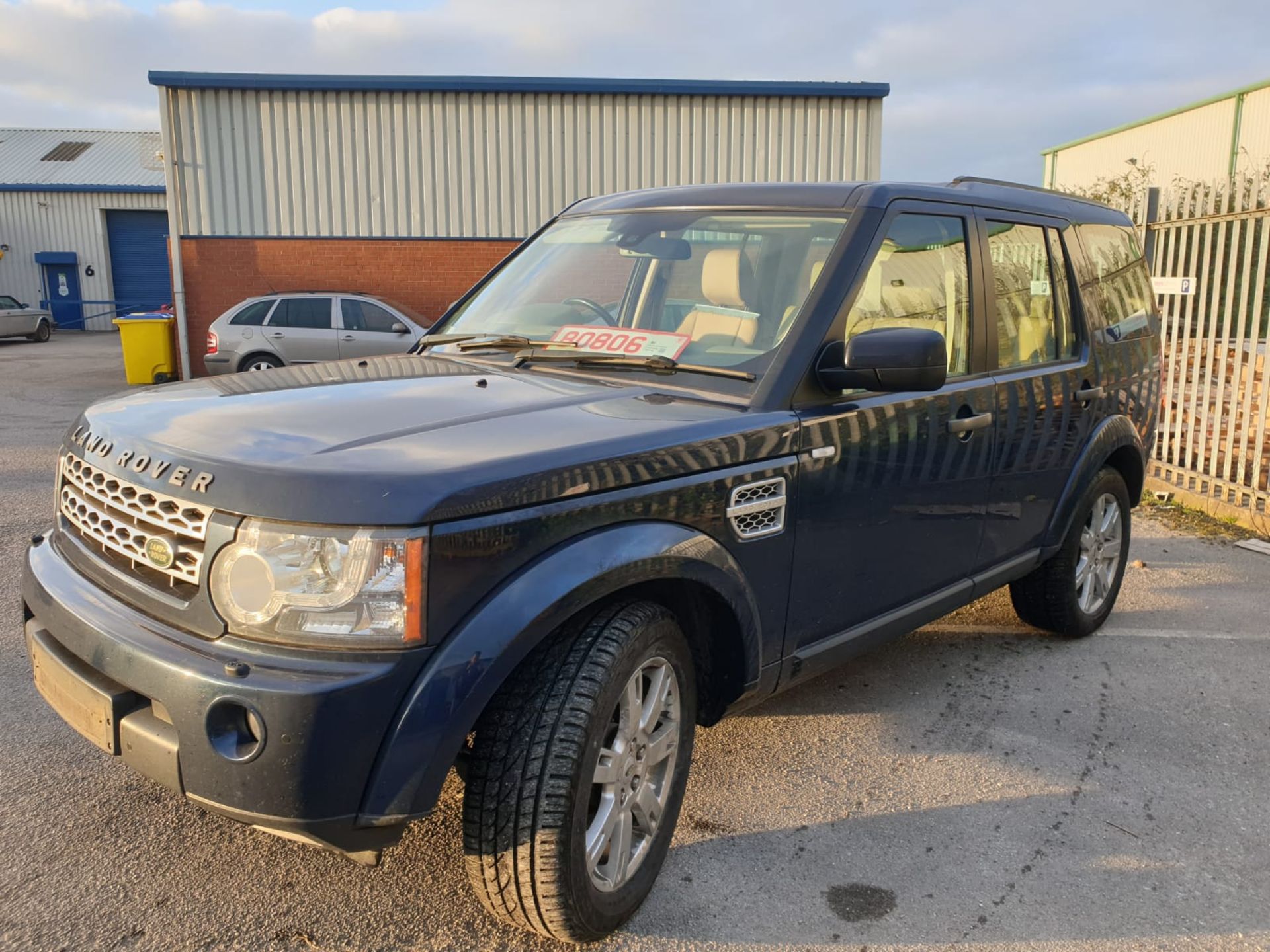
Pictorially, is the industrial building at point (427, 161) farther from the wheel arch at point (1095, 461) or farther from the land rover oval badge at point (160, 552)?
the land rover oval badge at point (160, 552)

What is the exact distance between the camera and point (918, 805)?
10.6 feet

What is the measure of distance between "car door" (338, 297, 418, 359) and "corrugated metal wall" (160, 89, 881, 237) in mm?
2948

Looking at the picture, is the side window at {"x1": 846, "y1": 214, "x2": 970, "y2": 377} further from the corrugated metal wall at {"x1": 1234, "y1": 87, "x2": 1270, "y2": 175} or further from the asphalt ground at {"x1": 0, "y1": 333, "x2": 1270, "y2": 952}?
the corrugated metal wall at {"x1": 1234, "y1": 87, "x2": 1270, "y2": 175}

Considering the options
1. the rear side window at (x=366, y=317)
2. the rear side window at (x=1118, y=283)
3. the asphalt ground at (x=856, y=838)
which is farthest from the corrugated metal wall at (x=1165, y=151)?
the asphalt ground at (x=856, y=838)

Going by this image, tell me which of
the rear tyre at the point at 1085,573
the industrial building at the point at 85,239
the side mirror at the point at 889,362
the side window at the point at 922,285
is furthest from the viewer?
the industrial building at the point at 85,239

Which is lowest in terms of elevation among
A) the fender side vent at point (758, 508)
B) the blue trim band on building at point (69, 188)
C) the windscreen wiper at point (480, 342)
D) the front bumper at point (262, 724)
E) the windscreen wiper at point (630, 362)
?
the front bumper at point (262, 724)

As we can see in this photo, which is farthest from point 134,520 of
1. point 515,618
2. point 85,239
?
point 85,239

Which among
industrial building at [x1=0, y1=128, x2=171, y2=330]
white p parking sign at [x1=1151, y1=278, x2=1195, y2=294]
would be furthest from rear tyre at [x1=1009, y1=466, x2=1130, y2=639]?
industrial building at [x1=0, y1=128, x2=171, y2=330]

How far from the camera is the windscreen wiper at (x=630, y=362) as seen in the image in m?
2.99

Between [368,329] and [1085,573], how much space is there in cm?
1177

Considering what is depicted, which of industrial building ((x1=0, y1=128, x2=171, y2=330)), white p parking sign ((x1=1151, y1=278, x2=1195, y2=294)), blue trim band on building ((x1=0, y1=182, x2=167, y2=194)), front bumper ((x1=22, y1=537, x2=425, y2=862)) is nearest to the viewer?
front bumper ((x1=22, y1=537, x2=425, y2=862))

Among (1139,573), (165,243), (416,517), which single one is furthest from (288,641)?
(165,243)

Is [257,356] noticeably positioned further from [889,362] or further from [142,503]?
[889,362]

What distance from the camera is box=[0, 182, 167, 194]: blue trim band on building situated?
3691cm
